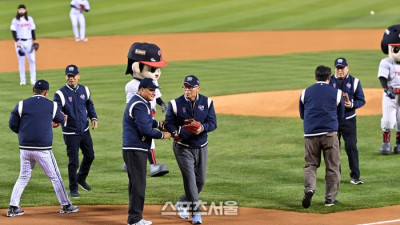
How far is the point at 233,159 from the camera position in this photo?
15930 millimetres

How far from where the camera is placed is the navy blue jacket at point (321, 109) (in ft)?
39.2

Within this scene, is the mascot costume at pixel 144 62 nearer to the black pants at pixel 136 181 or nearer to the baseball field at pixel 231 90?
the baseball field at pixel 231 90

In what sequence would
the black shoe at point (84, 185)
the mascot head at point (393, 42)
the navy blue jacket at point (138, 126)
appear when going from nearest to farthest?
the navy blue jacket at point (138, 126), the black shoe at point (84, 185), the mascot head at point (393, 42)

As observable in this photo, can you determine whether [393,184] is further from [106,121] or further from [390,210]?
[106,121]

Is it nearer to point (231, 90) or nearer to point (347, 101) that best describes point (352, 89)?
point (347, 101)

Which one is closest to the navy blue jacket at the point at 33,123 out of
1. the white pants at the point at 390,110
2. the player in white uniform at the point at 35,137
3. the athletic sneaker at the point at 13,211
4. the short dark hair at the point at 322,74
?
the player in white uniform at the point at 35,137

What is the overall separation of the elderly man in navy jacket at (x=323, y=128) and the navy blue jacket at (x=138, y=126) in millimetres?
2483

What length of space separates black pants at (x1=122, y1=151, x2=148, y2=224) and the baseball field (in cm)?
52

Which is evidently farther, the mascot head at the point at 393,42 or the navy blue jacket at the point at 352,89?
the mascot head at the point at 393,42

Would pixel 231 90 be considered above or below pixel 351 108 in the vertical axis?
below

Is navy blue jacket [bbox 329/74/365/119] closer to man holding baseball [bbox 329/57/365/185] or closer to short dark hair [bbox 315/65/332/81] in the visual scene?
man holding baseball [bbox 329/57/365/185]

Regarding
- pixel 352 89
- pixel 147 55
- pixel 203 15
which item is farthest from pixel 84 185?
pixel 203 15

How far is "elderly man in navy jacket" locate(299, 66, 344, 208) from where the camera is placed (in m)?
11.9

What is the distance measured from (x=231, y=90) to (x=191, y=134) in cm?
1342
